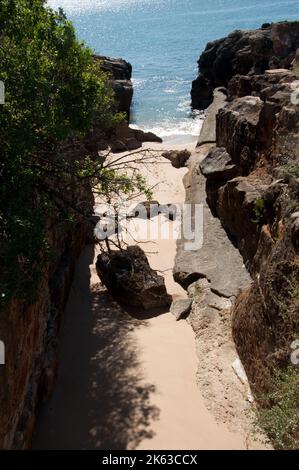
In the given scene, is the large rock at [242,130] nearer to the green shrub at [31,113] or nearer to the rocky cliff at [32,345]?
the rocky cliff at [32,345]

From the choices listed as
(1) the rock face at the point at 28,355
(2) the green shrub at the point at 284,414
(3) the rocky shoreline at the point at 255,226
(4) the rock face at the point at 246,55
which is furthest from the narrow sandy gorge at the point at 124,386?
(4) the rock face at the point at 246,55

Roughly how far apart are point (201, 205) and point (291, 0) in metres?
83.6

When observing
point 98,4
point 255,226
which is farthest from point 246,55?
point 98,4

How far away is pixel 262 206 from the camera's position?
10.6 meters

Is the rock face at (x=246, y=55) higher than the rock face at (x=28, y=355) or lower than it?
higher

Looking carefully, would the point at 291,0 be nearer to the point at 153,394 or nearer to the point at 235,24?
the point at 235,24

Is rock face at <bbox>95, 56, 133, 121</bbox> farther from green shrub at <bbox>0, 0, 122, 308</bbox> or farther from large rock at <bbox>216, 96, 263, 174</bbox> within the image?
green shrub at <bbox>0, 0, 122, 308</bbox>

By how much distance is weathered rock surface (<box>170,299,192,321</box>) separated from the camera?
37.3 feet

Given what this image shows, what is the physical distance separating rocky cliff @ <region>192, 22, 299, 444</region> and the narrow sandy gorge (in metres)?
1.26

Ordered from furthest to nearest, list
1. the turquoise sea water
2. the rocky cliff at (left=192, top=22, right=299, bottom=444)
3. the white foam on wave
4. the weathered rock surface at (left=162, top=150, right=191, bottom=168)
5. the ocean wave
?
the white foam on wave
the turquoise sea water
the ocean wave
the weathered rock surface at (left=162, top=150, right=191, bottom=168)
the rocky cliff at (left=192, top=22, right=299, bottom=444)

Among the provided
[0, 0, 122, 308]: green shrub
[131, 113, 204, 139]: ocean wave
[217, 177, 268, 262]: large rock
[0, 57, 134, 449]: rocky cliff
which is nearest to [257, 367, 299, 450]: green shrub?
[0, 57, 134, 449]: rocky cliff

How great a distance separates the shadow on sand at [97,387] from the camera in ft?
26.6

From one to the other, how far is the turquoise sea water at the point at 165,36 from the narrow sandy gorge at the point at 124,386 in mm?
22527

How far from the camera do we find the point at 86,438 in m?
8.07
